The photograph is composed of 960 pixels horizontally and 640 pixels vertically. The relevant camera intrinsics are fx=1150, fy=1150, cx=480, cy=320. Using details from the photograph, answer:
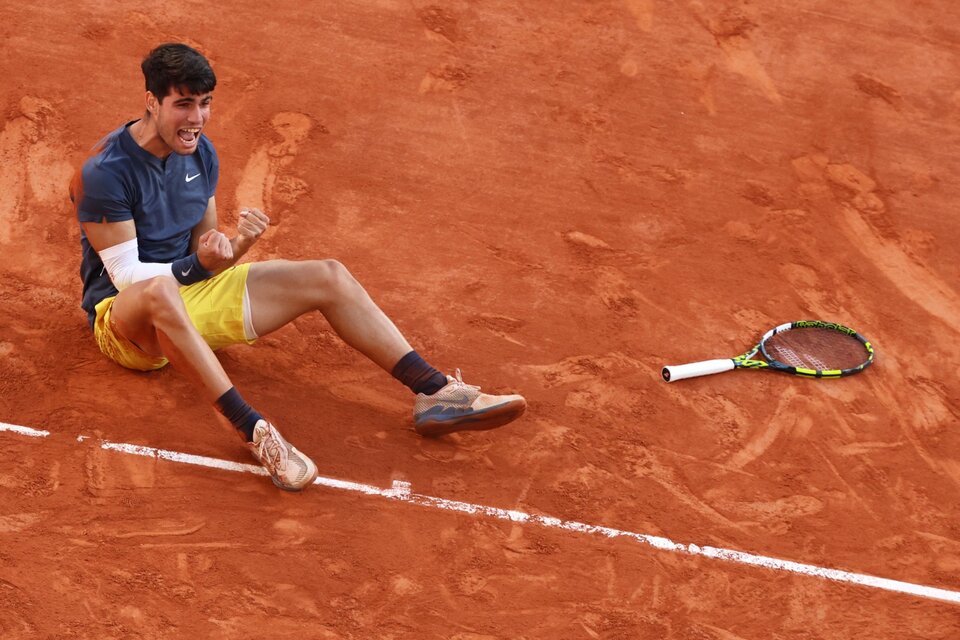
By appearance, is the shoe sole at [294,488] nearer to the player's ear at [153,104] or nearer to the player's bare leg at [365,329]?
the player's bare leg at [365,329]

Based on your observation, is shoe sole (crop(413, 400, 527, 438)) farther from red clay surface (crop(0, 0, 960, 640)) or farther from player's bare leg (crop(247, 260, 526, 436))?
red clay surface (crop(0, 0, 960, 640))

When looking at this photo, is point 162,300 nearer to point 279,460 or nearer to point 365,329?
point 279,460

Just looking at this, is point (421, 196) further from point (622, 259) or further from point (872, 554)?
point (872, 554)

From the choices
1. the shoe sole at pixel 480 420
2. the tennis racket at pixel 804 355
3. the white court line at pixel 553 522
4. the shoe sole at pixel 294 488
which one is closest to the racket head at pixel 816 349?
the tennis racket at pixel 804 355

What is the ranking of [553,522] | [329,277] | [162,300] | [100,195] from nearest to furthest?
[162,300] → [100,195] → [553,522] → [329,277]

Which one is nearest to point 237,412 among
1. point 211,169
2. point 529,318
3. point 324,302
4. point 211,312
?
point 211,312

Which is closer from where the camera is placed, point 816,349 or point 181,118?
point 181,118

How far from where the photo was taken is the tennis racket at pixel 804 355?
20.4ft

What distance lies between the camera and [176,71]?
5012 mm

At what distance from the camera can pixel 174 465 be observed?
530cm

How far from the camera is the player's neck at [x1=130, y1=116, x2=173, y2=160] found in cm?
523

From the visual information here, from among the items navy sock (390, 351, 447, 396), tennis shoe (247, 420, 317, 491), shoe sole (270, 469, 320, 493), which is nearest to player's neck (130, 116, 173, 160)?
tennis shoe (247, 420, 317, 491)

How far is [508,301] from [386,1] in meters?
3.25

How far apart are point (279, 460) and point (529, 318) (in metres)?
1.88
